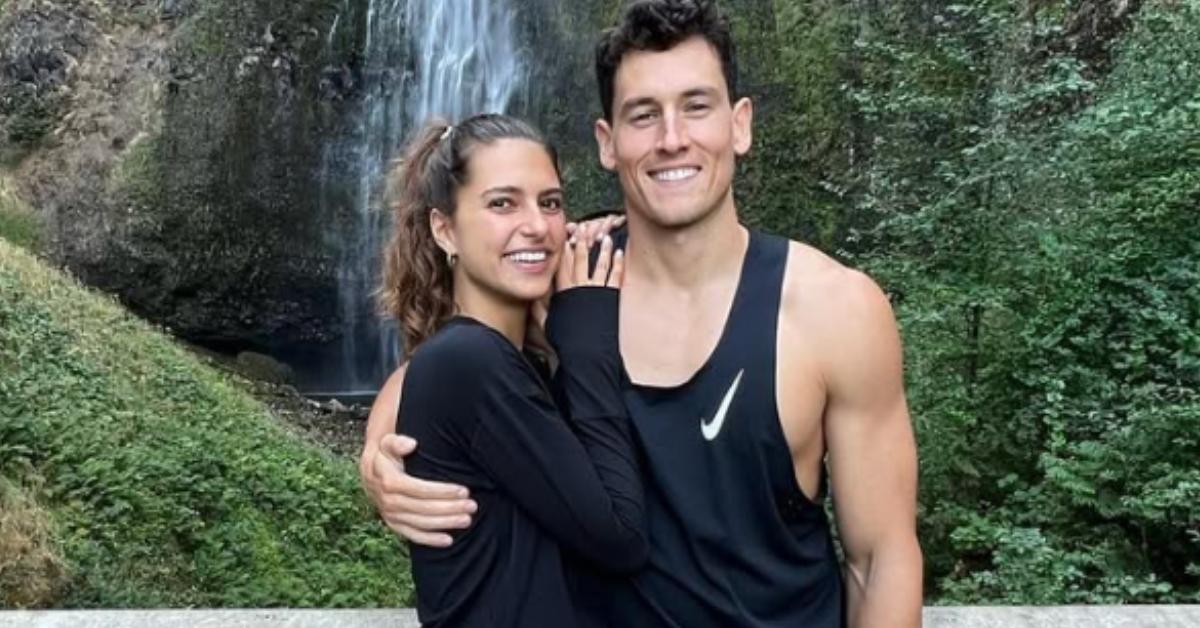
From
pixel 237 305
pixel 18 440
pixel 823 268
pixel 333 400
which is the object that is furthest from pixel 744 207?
pixel 823 268

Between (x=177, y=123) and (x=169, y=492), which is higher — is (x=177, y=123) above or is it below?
above

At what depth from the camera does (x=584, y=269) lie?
2029 millimetres

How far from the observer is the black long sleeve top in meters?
1.74

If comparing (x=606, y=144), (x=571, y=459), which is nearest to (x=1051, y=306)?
(x=606, y=144)

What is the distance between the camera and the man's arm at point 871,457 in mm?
1855

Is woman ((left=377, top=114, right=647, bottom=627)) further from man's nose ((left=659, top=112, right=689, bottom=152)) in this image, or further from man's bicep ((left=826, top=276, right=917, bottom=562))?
man's bicep ((left=826, top=276, right=917, bottom=562))

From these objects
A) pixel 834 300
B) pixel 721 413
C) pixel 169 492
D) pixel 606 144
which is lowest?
pixel 169 492

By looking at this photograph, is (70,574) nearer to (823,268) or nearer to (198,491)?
(198,491)

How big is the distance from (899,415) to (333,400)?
16349 mm

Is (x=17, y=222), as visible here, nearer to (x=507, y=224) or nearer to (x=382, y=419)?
(x=382, y=419)

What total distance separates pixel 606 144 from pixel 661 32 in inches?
8.7

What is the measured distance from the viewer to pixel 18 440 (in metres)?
7.39

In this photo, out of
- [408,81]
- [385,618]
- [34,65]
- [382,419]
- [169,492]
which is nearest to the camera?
[382,419]

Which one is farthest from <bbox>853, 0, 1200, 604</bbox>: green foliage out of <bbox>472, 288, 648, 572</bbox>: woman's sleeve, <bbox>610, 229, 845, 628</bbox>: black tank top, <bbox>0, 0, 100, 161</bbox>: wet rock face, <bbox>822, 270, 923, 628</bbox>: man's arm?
<bbox>0, 0, 100, 161</bbox>: wet rock face
